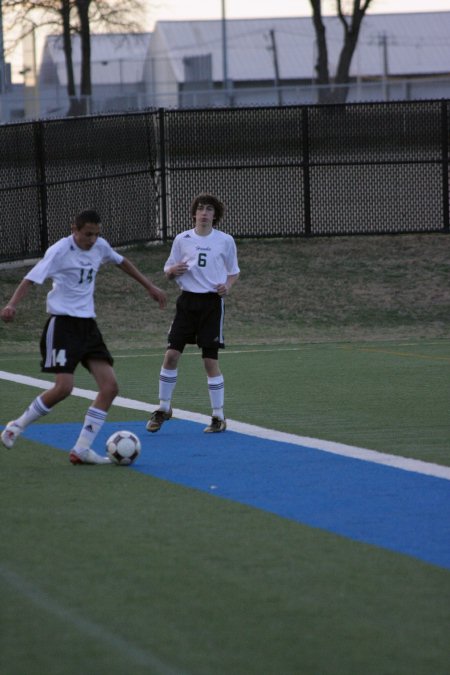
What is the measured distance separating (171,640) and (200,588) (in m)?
0.73

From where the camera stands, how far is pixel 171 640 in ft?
16.8

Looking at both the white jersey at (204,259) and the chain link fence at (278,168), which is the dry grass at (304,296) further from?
the white jersey at (204,259)

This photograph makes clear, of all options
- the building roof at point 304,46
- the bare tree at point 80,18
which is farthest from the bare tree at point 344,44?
the building roof at point 304,46

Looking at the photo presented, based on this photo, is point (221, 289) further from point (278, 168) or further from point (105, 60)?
point (105, 60)

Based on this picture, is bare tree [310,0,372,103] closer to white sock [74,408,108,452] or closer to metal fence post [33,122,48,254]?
metal fence post [33,122,48,254]

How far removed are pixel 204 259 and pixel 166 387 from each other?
3.57ft

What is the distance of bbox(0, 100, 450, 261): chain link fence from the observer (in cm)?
2231

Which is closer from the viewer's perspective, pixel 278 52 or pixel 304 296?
pixel 304 296

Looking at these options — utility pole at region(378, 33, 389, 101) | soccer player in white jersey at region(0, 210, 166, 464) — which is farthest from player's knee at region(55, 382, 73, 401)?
utility pole at region(378, 33, 389, 101)

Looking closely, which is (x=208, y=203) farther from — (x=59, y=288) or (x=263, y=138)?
(x=263, y=138)

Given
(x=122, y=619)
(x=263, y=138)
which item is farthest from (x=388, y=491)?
(x=263, y=138)

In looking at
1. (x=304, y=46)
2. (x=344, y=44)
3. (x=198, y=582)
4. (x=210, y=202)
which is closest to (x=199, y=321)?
(x=210, y=202)

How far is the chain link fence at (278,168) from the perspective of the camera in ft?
73.2

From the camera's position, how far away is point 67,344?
8672 millimetres
